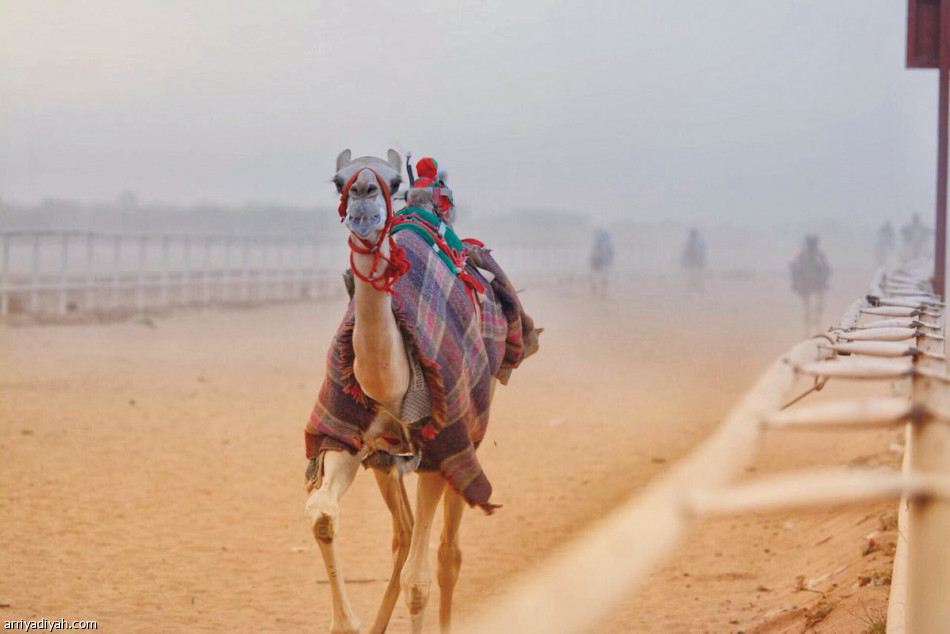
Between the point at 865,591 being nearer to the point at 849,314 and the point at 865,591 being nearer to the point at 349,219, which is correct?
the point at 849,314

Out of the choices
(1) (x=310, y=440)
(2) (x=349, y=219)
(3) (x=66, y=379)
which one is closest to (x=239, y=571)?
(1) (x=310, y=440)

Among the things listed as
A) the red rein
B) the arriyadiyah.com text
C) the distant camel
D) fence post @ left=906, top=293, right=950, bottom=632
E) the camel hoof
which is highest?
the distant camel

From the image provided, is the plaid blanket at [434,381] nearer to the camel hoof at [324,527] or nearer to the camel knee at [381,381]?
the camel knee at [381,381]

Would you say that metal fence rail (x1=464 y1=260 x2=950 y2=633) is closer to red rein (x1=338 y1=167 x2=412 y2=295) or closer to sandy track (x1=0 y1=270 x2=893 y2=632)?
red rein (x1=338 y1=167 x2=412 y2=295)

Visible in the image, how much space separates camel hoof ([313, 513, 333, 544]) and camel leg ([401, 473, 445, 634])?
0.63 m

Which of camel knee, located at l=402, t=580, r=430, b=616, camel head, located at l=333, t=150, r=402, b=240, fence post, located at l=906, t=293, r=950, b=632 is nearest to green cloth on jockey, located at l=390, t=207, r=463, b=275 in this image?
camel head, located at l=333, t=150, r=402, b=240

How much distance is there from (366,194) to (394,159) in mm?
568

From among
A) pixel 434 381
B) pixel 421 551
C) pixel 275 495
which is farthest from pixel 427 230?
pixel 275 495

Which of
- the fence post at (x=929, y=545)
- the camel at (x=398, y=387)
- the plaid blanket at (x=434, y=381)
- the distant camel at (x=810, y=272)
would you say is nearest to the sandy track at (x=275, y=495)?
the camel at (x=398, y=387)

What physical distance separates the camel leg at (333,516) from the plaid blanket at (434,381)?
0.29 ft

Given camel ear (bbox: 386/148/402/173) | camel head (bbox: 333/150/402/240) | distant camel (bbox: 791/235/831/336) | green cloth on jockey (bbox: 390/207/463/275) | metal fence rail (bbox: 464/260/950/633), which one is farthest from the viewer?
distant camel (bbox: 791/235/831/336)

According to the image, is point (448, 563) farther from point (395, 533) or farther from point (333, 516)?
point (333, 516)

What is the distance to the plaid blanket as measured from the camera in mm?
4812

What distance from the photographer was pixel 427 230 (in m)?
5.61
